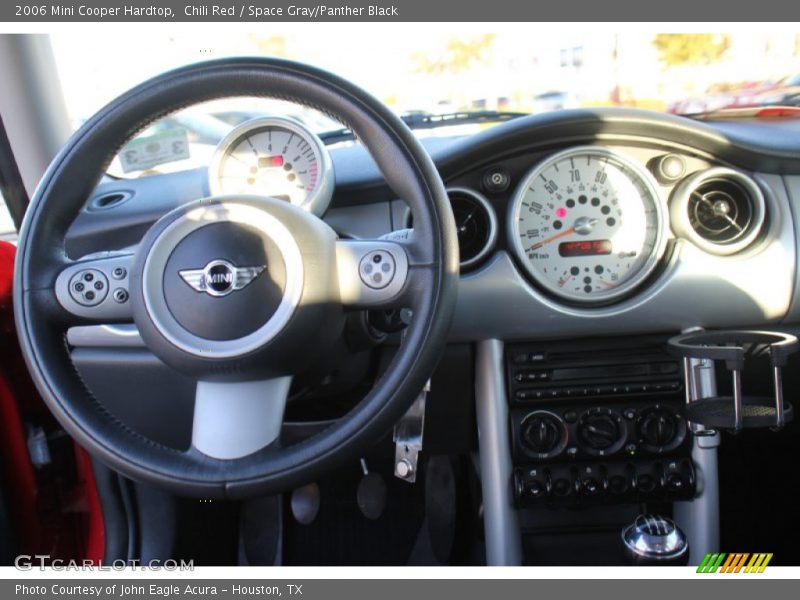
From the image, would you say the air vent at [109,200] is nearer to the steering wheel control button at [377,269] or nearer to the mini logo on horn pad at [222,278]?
the mini logo on horn pad at [222,278]

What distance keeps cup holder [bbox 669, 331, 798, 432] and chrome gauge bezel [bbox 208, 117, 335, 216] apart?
36.0 inches

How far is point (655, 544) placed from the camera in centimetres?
154

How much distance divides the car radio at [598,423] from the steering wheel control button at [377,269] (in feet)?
2.49

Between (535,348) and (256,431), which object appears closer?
(256,431)

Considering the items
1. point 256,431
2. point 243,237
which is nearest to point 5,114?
point 243,237

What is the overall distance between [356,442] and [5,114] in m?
1.49

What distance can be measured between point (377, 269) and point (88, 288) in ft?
1.72

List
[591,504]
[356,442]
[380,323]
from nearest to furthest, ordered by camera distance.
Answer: [356,442], [380,323], [591,504]

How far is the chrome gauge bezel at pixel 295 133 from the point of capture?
5.42 feet

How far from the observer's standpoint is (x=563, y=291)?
182 cm

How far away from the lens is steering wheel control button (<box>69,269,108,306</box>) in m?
1.28

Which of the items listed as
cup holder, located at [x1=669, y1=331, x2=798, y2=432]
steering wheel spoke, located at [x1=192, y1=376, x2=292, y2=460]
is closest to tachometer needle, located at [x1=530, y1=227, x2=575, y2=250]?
cup holder, located at [x1=669, y1=331, x2=798, y2=432]

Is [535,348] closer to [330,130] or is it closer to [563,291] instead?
[563,291]

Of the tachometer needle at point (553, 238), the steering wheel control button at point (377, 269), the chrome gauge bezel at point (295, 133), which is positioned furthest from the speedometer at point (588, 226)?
the steering wheel control button at point (377, 269)
